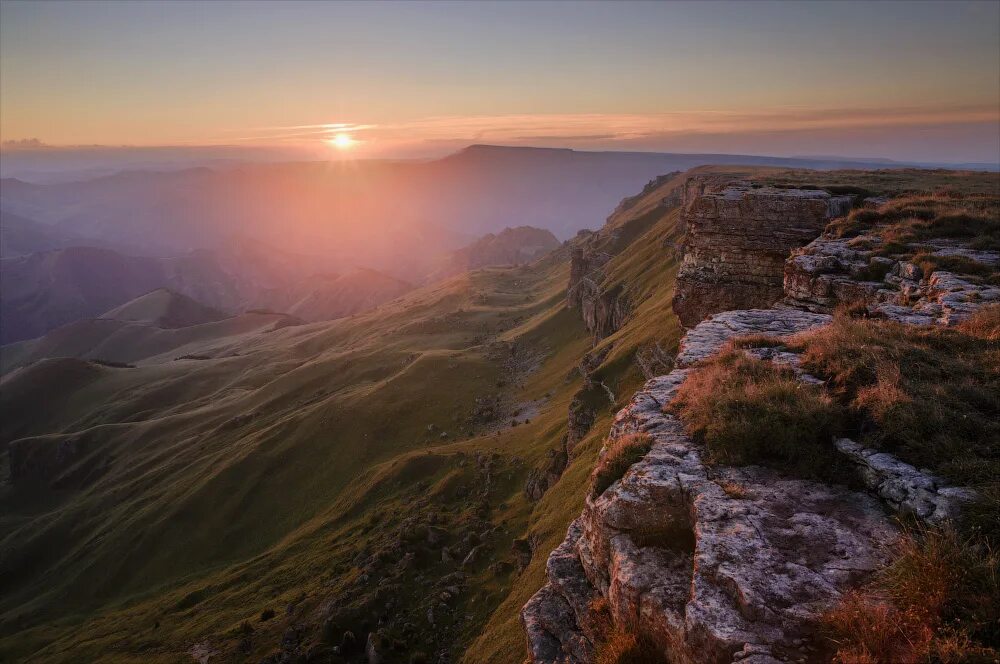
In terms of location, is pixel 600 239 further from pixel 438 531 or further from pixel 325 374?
pixel 438 531

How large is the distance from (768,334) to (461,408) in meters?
86.6

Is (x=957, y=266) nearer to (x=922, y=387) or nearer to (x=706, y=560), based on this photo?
(x=922, y=387)

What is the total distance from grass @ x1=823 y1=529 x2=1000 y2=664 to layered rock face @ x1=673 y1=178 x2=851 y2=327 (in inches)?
1181

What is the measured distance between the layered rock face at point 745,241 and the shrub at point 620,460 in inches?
1047

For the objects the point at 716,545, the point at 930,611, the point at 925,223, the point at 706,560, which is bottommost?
the point at 706,560

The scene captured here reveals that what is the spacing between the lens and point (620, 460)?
13625 millimetres

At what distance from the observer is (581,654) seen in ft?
39.0

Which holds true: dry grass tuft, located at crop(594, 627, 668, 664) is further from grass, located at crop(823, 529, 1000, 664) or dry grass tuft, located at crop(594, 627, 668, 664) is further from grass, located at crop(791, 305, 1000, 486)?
grass, located at crop(791, 305, 1000, 486)

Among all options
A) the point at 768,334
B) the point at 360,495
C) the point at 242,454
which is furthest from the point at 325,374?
the point at 768,334

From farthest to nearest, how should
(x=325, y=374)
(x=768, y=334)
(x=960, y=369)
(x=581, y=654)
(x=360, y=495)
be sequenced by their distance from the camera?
(x=325, y=374) → (x=360, y=495) → (x=768, y=334) → (x=960, y=369) → (x=581, y=654)

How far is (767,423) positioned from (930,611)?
17.3 ft

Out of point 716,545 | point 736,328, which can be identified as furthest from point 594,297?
point 716,545

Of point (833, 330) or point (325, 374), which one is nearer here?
→ point (833, 330)

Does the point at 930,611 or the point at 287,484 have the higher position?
the point at 930,611
